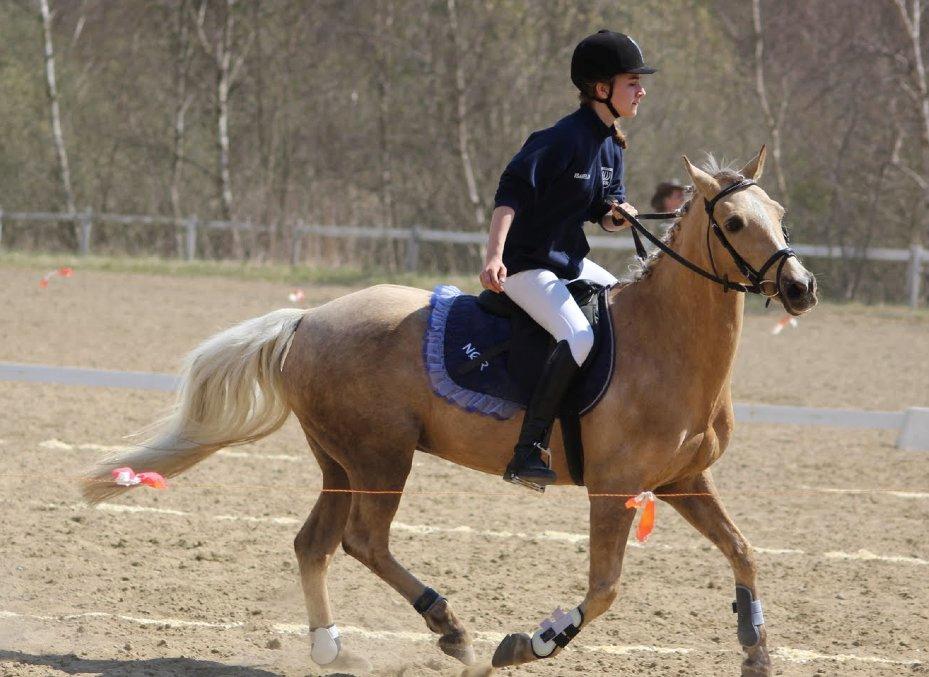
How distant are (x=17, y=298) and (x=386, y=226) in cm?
1192

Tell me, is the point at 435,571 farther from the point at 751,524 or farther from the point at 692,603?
the point at 751,524

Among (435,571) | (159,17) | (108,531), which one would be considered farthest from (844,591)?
(159,17)

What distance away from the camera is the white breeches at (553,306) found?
13.9 ft

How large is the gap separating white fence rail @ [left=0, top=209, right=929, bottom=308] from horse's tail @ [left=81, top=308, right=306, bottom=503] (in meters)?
14.5

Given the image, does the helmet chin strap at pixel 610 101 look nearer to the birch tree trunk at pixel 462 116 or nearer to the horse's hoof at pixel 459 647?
the horse's hoof at pixel 459 647

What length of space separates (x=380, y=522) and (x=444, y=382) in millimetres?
608

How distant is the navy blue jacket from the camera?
4281mm

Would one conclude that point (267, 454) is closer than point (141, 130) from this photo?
Yes

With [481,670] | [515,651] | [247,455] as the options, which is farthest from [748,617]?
[247,455]

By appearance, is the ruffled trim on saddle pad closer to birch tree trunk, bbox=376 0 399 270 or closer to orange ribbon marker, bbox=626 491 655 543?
orange ribbon marker, bbox=626 491 655 543

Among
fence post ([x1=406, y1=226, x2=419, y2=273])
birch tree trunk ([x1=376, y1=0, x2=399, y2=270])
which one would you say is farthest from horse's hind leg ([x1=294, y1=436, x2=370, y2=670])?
birch tree trunk ([x1=376, y1=0, x2=399, y2=270])

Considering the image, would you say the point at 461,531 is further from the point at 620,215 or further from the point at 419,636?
the point at 620,215

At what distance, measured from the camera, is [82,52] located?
29.6 metres

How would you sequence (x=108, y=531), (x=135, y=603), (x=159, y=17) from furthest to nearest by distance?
(x=159, y=17) → (x=108, y=531) → (x=135, y=603)
